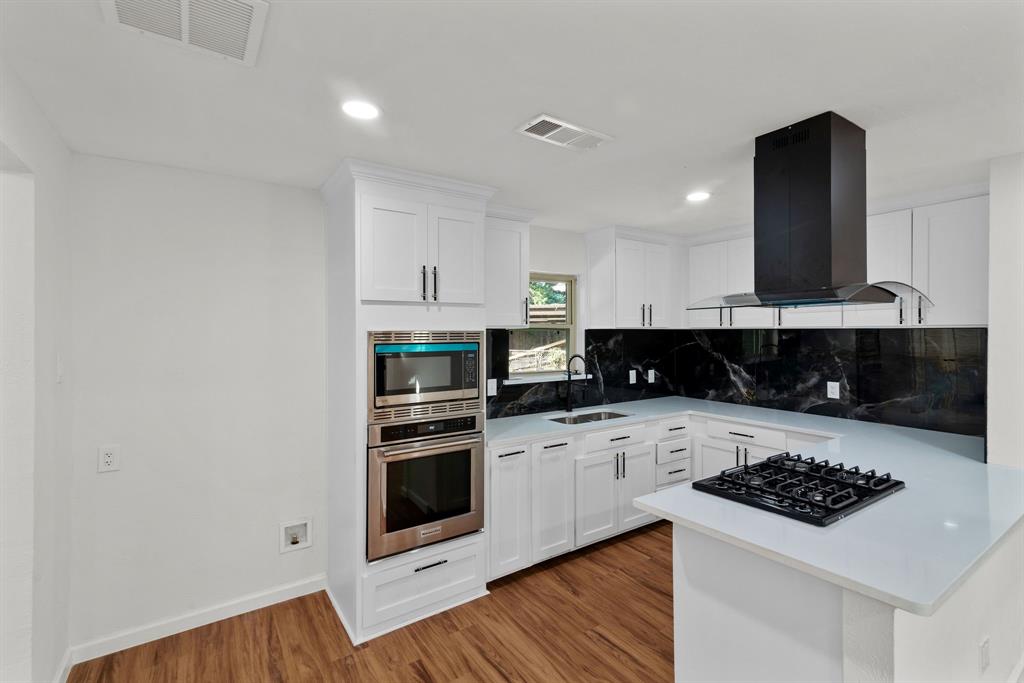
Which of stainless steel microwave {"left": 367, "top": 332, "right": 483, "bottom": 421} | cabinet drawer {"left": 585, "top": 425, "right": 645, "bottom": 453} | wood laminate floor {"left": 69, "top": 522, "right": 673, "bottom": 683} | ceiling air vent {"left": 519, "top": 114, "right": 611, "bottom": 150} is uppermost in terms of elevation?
ceiling air vent {"left": 519, "top": 114, "right": 611, "bottom": 150}

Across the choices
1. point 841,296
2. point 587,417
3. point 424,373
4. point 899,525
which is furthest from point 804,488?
point 587,417

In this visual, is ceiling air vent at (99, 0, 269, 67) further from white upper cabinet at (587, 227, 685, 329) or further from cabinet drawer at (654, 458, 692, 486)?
cabinet drawer at (654, 458, 692, 486)

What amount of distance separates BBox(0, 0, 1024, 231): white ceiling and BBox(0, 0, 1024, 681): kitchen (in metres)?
0.02

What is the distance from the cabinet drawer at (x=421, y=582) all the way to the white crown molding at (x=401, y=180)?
2016 mm

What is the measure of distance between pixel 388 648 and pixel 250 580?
945mm

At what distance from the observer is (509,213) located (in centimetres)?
338

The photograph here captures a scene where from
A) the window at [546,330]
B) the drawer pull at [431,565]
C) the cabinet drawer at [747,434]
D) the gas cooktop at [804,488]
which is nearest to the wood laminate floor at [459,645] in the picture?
the drawer pull at [431,565]

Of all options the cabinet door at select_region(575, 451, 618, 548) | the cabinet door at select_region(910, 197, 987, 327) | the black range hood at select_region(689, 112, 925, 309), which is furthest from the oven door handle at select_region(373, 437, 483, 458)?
the cabinet door at select_region(910, 197, 987, 327)

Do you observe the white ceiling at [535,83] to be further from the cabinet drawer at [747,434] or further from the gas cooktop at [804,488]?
the cabinet drawer at [747,434]

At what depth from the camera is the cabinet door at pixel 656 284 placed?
166 inches

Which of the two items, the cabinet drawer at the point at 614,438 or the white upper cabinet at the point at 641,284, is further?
the white upper cabinet at the point at 641,284

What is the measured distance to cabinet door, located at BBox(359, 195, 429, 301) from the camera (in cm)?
253

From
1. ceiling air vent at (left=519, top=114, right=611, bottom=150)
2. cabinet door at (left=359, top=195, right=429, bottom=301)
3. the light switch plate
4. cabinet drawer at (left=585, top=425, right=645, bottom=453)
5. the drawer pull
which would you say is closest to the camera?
ceiling air vent at (left=519, top=114, right=611, bottom=150)

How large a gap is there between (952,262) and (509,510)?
2.97 meters
